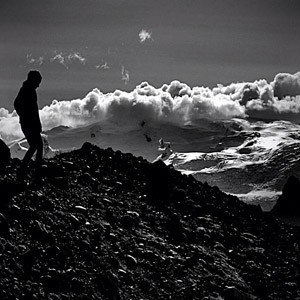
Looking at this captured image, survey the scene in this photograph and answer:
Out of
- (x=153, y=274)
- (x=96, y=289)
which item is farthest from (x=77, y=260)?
(x=153, y=274)

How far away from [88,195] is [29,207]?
375 centimetres

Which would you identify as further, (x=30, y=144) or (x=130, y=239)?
(x=30, y=144)

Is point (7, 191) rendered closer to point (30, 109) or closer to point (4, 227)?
point (4, 227)

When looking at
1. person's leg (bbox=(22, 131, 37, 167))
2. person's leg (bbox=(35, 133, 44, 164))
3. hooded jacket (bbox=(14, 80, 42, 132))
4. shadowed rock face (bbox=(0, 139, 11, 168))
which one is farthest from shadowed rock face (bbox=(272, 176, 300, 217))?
hooded jacket (bbox=(14, 80, 42, 132))

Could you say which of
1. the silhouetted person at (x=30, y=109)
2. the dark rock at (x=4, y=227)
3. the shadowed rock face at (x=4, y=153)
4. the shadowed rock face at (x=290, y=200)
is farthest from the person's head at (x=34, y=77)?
the shadowed rock face at (x=290, y=200)

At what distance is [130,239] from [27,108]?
4938 mm

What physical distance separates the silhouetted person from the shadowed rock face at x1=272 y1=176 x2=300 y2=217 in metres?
62.3

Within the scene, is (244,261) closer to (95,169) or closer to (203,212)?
(203,212)

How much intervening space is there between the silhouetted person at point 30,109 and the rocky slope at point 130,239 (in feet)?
4.78

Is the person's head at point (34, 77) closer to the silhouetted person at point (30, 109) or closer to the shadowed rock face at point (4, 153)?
the silhouetted person at point (30, 109)

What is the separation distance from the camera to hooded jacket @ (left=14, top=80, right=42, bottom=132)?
1827cm

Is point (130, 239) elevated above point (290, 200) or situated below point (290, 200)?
above

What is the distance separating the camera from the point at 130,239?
1825 cm

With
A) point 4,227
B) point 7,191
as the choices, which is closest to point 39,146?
point 7,191
